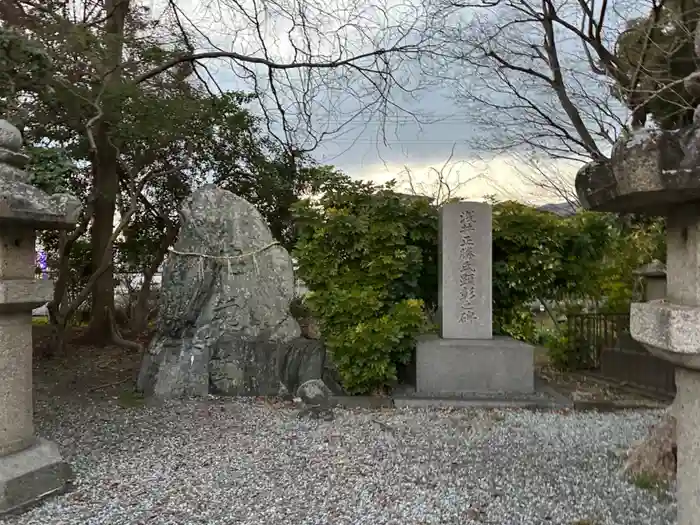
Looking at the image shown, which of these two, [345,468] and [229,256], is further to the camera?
[229,256]

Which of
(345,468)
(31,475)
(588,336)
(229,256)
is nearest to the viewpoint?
(31,475)

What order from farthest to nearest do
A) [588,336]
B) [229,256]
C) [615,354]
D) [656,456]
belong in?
1. [588,336]
2. [615,354]
3. [229,256]
4. [656,456]

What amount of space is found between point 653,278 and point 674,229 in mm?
6651

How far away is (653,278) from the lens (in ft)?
25.7

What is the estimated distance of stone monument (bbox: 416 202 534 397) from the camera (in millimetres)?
6320

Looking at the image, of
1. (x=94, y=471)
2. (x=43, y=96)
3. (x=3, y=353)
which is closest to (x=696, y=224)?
(x=3, y=353)

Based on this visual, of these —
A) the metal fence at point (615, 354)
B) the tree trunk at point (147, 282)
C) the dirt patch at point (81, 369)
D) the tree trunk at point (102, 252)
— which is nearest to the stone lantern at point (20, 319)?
the dirt patch at point (81, 369)

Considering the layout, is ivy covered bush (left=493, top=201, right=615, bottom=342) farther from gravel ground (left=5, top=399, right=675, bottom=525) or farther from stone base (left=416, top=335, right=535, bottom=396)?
gravel ground (left=5, top=399, right=675, bottom=525)

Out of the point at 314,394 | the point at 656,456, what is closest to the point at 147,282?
the point at 314,394

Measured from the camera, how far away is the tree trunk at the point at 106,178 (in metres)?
7.74

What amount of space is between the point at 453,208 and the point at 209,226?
3.06 m

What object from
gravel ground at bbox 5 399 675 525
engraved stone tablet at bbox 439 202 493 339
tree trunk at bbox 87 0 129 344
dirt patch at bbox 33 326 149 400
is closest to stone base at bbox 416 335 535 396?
engraved stone tablet at bbox 439 202 493 339

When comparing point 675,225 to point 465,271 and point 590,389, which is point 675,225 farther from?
point 590,389

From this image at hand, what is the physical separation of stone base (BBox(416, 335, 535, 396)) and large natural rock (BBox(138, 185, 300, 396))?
175cm
